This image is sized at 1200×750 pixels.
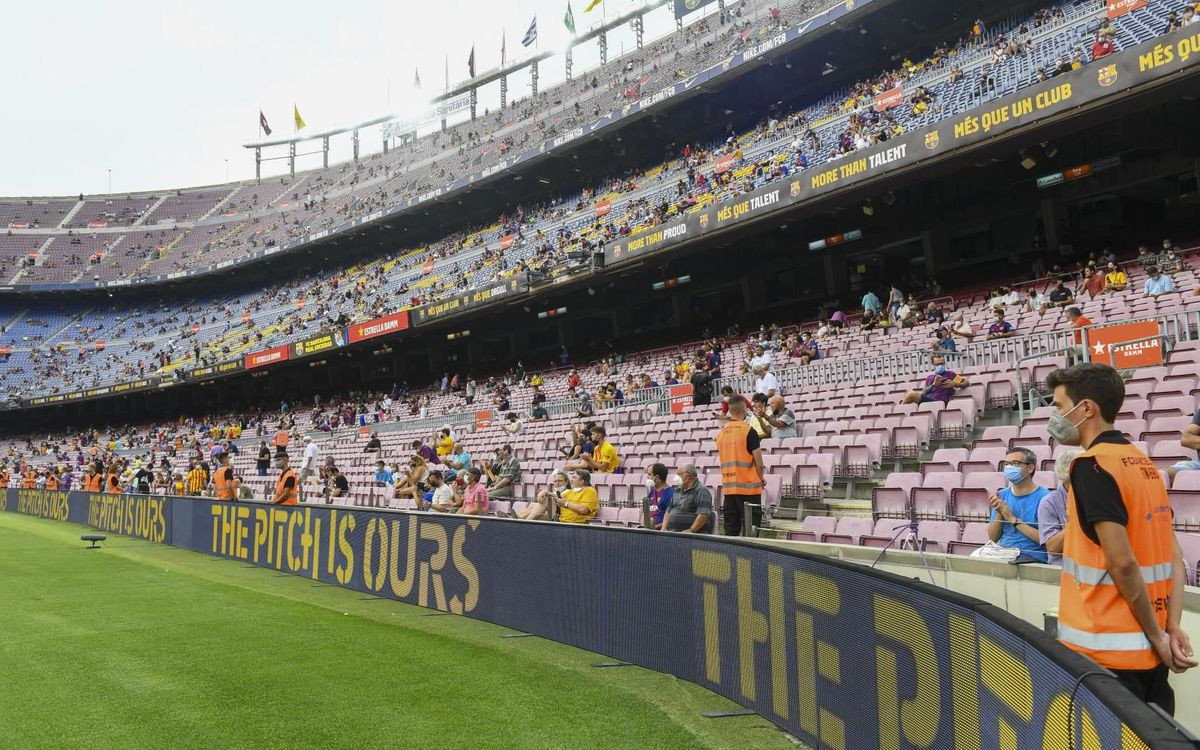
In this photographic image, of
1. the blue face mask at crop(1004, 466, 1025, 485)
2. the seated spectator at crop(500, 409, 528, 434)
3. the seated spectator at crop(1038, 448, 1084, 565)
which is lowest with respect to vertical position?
the seated spectator at crop(1038, 448, 1084, 565)

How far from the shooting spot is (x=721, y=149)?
34562mm

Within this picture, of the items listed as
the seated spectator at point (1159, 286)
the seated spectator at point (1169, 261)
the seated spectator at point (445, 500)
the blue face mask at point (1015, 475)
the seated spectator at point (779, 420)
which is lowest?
the seated spectator at point (445, 500)

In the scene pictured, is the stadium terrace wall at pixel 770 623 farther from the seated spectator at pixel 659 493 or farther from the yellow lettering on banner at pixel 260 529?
the yellow lettering on banner at pixel 260 529

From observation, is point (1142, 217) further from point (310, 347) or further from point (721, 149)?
point (310, 347)

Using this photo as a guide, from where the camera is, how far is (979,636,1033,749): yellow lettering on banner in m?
2.76

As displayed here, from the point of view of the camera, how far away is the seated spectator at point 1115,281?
1673cm

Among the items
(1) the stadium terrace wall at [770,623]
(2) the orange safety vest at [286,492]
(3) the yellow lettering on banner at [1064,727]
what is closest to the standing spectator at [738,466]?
(1) the stadium terrace wall at [770,623]

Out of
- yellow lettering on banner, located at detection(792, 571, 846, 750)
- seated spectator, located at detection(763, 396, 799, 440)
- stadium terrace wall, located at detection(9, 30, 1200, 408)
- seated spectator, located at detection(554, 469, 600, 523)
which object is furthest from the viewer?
stadium terrace wall, located at detection(9, 30, 1200, 408)

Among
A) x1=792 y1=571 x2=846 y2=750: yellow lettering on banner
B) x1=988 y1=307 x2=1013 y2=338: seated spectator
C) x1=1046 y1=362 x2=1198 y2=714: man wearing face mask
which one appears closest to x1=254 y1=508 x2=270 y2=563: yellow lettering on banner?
x1=792 y1=571 x2=846 y2=750: yellow lettering on banner

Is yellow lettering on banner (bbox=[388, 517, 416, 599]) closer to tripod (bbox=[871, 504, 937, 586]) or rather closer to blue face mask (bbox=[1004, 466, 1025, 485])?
tripod (bbox=[871, 504, 937, 586])

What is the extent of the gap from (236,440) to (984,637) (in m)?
41.4

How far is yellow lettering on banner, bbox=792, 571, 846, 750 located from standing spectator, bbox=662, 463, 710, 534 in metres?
3.23

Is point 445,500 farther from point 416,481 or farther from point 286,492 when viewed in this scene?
point 286,492

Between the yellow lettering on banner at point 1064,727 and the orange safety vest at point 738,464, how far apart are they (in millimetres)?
5645
